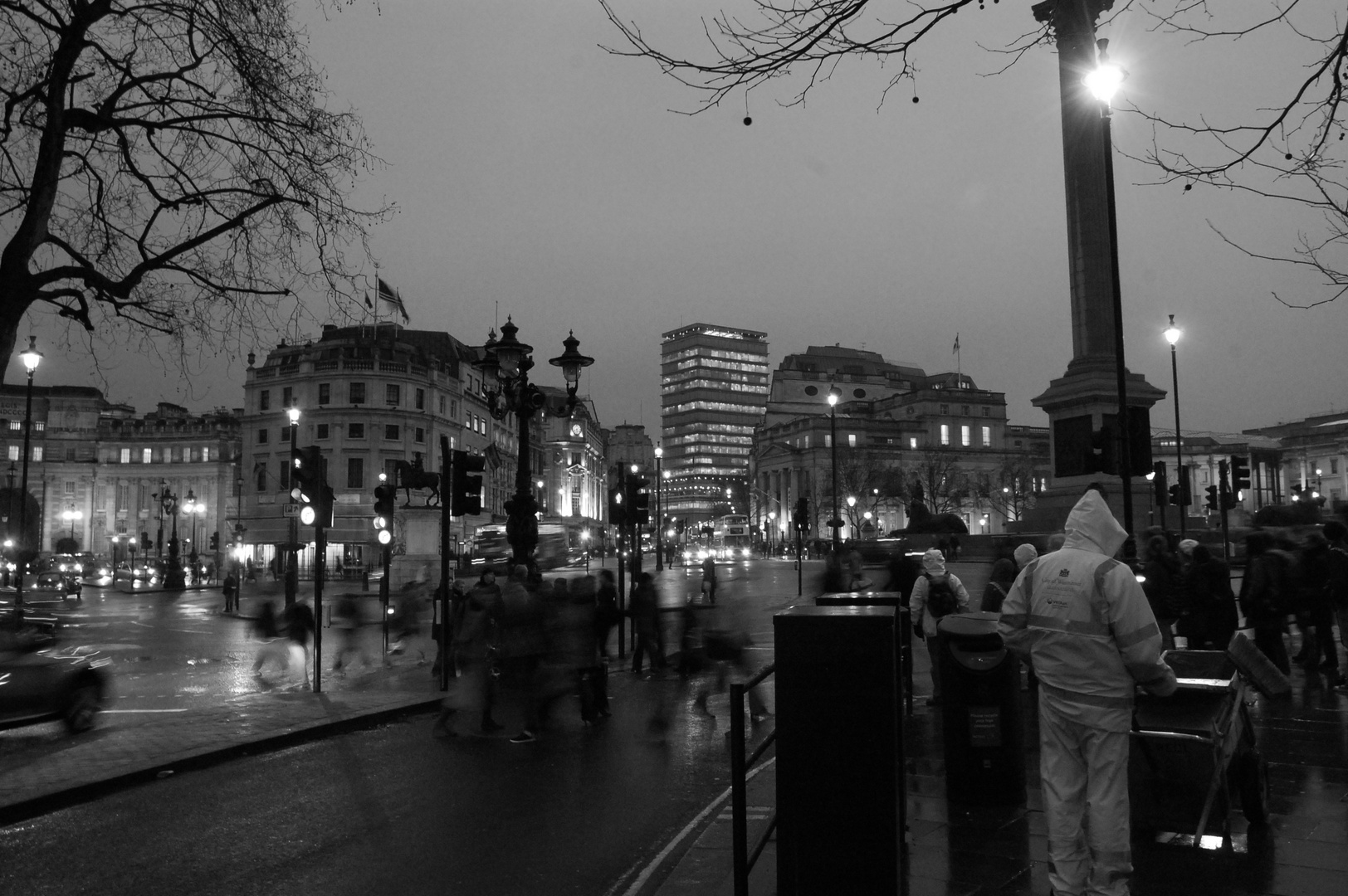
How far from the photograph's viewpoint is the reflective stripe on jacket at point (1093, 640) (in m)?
4.87

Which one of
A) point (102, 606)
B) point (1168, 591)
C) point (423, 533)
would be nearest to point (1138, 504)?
point (1168, 591)

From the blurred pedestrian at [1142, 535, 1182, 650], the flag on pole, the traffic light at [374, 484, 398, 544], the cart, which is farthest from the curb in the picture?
the flag on pole

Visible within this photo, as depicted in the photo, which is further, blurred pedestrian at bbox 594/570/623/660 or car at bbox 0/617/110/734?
blurred pedestrian at bbox 594/570/623/660

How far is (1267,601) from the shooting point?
38.6 feet

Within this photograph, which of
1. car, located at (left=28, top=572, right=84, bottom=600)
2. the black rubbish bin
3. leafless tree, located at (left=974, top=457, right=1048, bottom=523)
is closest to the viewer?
the black rubbish bin

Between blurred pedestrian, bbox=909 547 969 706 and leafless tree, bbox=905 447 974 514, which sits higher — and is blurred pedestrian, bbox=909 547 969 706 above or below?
below

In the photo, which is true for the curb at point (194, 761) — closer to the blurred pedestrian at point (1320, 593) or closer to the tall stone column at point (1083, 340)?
the blurred pedestrian at point (1320, 593)

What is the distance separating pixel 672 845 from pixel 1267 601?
8527mm

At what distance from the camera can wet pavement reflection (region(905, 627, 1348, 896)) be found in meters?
5.32

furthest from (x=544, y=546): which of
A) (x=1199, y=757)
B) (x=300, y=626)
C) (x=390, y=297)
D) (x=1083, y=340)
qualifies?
(x=1199, y=757)

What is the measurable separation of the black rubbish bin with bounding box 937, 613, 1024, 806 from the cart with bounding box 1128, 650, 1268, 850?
34.1 inches

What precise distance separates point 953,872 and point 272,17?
9.54 meters

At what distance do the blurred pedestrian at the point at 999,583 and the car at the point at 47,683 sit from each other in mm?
10986

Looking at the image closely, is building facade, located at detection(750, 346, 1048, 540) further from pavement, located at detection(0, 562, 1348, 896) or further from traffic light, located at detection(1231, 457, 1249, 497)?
pavement, located at detection(0, 562, 1348, 896)
